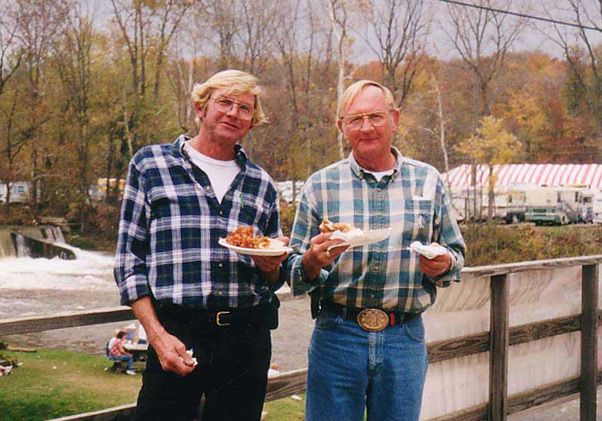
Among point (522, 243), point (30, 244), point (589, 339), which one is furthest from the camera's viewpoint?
point (522, 243)

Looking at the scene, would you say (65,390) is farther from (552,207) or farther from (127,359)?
(552,207)

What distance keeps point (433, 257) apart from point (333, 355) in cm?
48

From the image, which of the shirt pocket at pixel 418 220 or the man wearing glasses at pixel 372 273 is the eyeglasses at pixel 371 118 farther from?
the shirt pocket at pixel 418 220

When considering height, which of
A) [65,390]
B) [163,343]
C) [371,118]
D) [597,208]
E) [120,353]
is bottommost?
[65,390]

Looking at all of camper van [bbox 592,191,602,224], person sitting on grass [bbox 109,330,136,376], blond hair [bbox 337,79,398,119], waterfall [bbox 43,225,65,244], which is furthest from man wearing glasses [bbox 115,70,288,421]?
camper van [bbox 592,191,602,224]

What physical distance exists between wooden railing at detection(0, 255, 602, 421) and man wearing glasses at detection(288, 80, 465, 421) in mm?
503

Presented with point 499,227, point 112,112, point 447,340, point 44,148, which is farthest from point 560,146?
point 447,340

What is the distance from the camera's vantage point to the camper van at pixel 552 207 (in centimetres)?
2589

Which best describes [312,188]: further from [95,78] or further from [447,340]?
[95,78]

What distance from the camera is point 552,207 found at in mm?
26328

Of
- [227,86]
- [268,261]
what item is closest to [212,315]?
[268,261]

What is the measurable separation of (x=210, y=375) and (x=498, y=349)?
1.88 meters

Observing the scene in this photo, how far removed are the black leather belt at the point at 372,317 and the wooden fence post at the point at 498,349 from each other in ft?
4.54

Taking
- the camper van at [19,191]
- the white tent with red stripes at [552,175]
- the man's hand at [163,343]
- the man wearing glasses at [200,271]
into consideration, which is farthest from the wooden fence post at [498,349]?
the white tent with red stripes at [552,175]
